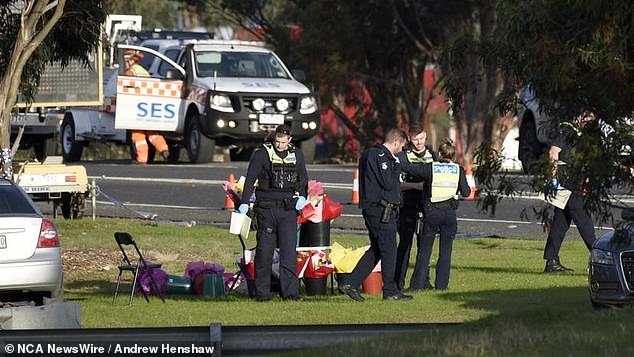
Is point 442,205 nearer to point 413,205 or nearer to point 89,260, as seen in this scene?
point 413,205

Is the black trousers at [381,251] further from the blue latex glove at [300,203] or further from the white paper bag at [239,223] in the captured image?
the white paper bag at [239,223]

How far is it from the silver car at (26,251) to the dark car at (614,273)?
4.75m

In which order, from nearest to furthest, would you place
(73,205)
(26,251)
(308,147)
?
1. (26,251)
2. (73,205)
3. (308,147)

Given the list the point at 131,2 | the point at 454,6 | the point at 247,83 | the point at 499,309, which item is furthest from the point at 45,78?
the point at 131,2

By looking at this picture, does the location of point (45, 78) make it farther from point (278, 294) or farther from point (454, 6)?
point (454, 6)

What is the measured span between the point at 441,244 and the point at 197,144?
13882mm

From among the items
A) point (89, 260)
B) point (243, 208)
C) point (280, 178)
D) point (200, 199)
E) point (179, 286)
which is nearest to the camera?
point (280, 178)

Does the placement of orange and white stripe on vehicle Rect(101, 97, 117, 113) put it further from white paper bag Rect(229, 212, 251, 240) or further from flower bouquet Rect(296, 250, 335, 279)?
white paper bag Rect(229, 212, 251, 240)

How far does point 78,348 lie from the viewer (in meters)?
10.9

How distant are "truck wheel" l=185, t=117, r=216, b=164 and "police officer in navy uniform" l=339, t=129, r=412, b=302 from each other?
1418 centimetres

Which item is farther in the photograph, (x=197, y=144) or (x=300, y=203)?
(x=197, y=144)

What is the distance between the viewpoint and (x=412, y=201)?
641 inches

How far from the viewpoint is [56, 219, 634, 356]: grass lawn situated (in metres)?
10.2

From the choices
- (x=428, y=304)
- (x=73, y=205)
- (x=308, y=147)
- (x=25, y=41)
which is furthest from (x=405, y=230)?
(x=308, y=147)
